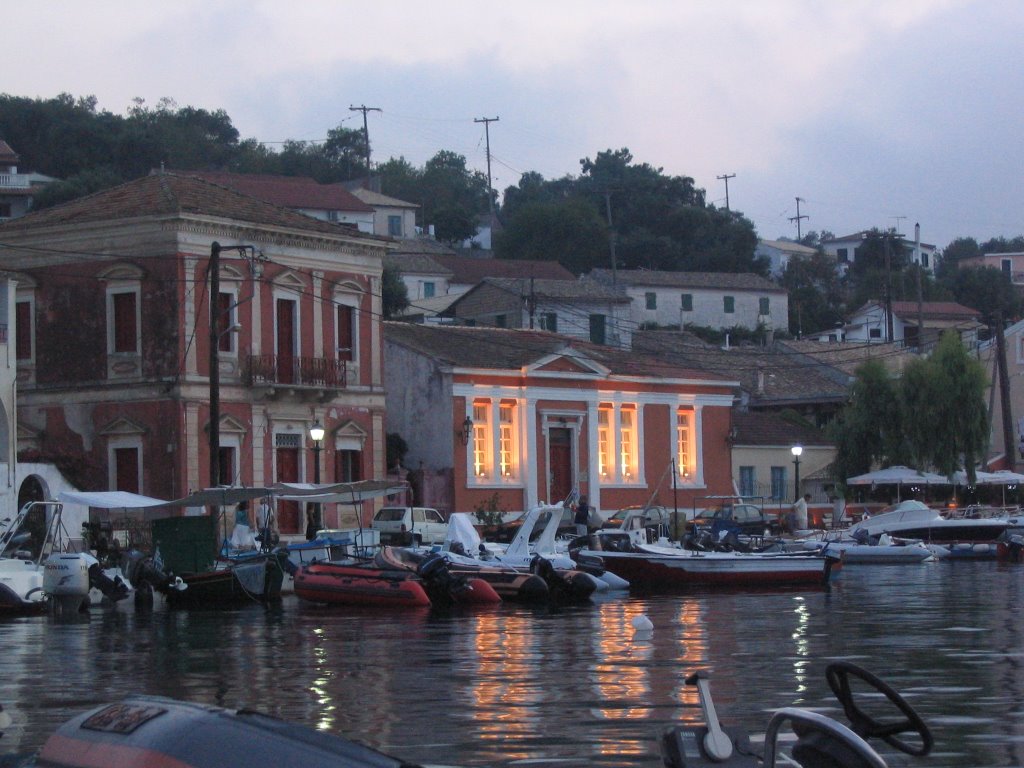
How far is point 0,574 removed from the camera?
3080cm

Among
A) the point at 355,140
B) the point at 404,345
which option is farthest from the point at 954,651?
the point at 355,140

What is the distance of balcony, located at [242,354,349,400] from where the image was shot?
44.8 metres

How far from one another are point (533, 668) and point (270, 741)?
1293cm

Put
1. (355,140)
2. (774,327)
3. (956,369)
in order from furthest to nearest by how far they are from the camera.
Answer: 1. (355,140)
2. (774,327)
3. (956,369)

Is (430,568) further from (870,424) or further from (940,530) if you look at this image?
(870,424)

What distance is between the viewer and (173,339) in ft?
142

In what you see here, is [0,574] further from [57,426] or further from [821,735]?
[821,735]

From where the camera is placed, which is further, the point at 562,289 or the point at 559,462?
the point at 562,289

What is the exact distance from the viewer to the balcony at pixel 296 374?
44.8 m

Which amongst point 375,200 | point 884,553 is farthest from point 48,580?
point 375,200

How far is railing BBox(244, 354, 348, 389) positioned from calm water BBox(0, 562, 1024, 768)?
13.2m

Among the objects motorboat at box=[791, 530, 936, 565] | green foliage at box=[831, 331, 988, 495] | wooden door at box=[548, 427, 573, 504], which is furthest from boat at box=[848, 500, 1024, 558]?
A: wooden door at box=[548, 427, 573, 504]

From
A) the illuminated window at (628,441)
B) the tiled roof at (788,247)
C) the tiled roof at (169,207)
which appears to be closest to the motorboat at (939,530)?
the illuminated window at (628,441)

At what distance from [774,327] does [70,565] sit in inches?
2893
